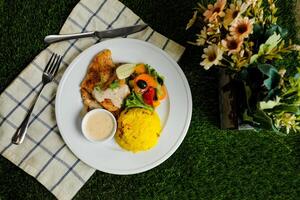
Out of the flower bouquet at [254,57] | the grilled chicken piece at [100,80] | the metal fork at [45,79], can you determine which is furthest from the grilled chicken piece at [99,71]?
the flower bouquet at [254,57]

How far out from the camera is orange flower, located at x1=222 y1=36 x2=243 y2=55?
3.26ft

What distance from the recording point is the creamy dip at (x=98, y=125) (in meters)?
1.28

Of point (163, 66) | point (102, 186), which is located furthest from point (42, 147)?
point (163, 66)

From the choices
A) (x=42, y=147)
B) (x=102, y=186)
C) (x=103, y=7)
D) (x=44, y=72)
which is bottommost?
(x=102, y=186)

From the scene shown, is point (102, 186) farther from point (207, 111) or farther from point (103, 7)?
point (103, 7)

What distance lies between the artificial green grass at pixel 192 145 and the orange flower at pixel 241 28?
43 cm

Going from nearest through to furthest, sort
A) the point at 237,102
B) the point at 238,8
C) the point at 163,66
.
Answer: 1. the point at 238,8
2. the point at 237,102
3. the point at 163,66

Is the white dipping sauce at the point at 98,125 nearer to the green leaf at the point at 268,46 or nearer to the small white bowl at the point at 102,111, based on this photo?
the small white bowl at the point at 102,111

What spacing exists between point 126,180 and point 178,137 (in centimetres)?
25

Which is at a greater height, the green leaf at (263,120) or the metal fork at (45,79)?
the green leaf at (263,120)

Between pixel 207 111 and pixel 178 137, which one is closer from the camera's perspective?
pixel 178 137

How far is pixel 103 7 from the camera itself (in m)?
1.40

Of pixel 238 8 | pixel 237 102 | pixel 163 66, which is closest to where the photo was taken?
pixel 238 8

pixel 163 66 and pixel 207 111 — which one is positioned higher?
pixel 163 66
